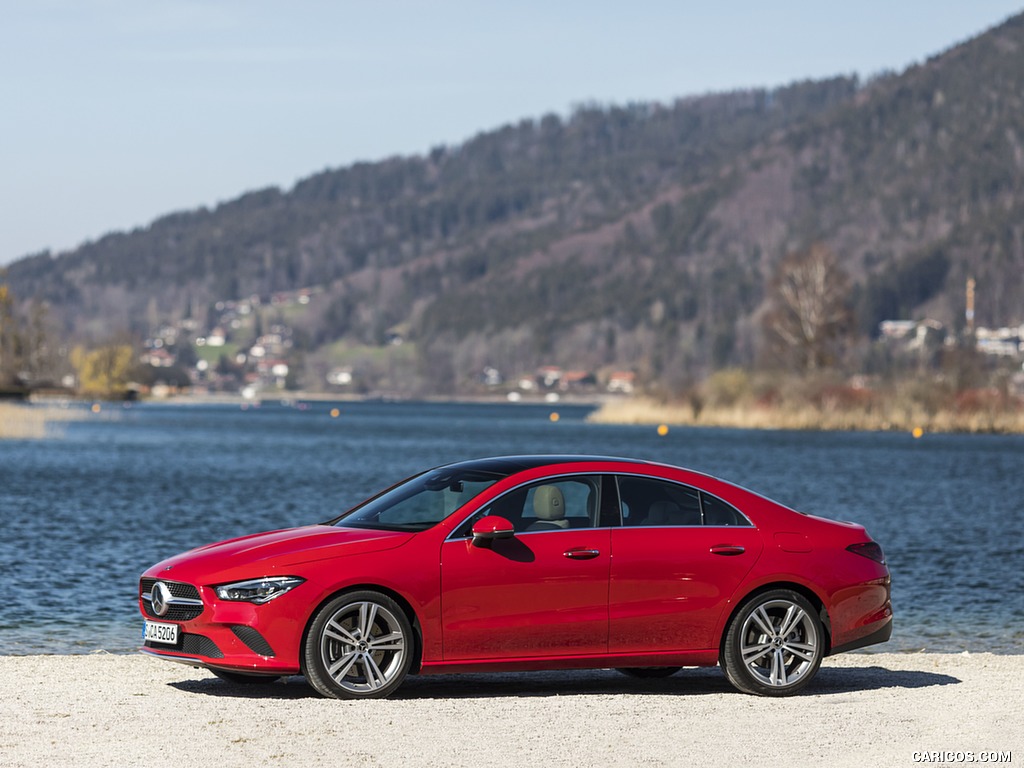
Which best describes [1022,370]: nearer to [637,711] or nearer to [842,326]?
[842,326]

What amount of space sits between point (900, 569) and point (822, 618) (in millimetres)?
16182

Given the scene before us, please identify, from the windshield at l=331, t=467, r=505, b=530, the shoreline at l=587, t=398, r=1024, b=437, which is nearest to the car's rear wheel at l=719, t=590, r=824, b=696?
the windshield at l=331, t=467, r=505, b=530

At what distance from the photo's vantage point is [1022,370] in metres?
122

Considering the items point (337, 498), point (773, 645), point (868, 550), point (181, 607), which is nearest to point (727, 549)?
point (773, 645)

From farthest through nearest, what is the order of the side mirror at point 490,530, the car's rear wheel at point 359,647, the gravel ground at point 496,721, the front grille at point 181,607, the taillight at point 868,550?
the taillight at point 868,550 < the side mirror at point 490,530 < the front grille at point 181,607 < the car's rear wheel at point 359,647 < the gravel ground at point 496,721

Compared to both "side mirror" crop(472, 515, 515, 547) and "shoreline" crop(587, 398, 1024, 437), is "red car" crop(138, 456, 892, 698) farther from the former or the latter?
"shoreline" crop(587, 398, 1024, 437)

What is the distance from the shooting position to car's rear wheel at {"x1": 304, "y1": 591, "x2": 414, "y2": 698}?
10742mm

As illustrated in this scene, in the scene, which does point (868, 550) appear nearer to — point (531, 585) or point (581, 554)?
point (581, 554)

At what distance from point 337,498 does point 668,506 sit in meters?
33.1

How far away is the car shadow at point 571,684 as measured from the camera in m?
11.5

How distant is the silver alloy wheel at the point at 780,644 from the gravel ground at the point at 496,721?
239mm

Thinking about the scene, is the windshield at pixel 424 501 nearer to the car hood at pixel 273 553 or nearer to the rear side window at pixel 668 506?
the car hood at pixel 273 553

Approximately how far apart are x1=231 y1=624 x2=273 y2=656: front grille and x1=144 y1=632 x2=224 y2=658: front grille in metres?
0.19

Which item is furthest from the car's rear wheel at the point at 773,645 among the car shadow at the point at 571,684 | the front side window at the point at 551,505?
the front side window at the point at 551,505
